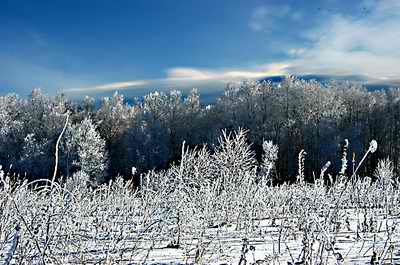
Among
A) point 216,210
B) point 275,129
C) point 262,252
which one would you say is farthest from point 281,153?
point 262,252

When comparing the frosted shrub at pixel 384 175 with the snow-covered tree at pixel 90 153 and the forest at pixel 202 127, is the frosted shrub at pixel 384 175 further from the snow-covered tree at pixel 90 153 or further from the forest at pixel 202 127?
the snow-covered tree at pixel 90 153

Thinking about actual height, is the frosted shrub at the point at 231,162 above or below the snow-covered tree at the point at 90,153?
above

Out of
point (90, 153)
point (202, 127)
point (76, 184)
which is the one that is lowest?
point (90, 153)

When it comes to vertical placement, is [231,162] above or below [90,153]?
above

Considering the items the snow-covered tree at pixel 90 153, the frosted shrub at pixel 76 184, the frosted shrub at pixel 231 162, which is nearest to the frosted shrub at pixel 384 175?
the frosted shrub at pixel 231 162

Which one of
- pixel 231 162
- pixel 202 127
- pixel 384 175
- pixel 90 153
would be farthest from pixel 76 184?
pixel 202 127

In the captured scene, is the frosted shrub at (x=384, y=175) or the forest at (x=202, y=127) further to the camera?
the forest at (x=202, y=127)

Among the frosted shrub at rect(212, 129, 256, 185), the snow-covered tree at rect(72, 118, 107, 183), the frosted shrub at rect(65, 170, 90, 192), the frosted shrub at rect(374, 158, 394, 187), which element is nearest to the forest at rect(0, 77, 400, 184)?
the snow-covered tree at rect(72, 118, 107, 183)

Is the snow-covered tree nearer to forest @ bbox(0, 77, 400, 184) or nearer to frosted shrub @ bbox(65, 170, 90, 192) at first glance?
forest @ bbox(0, 77, 400, 184)

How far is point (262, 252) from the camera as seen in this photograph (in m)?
9.12

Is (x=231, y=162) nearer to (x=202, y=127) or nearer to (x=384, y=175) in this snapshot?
(x=384, y=175)

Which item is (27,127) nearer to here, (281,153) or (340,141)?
(281,153)

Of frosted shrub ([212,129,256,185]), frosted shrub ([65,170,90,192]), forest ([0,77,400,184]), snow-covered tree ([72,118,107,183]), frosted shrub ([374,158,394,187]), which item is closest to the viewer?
frosted shrub ([65,170,90,192])

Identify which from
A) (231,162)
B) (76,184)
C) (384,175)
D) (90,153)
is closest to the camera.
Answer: (76,184)
